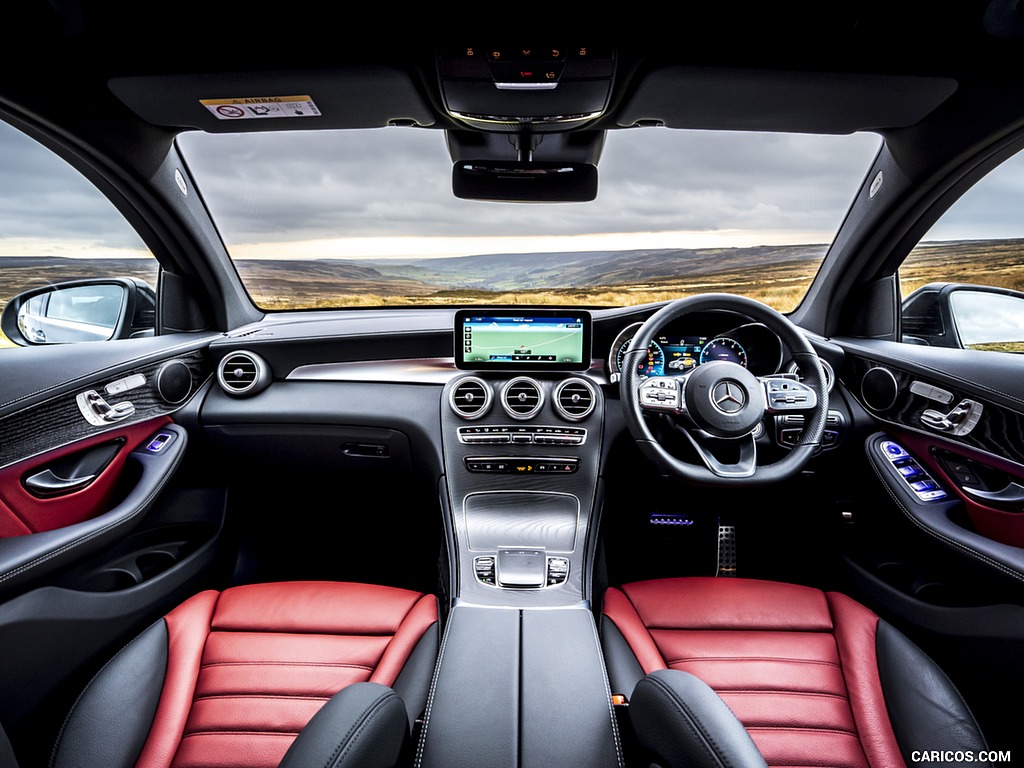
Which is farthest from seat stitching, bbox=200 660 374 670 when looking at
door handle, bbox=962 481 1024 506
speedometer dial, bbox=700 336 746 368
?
door handle, bbox=962 481 1024 506

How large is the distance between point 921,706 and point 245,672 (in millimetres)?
1719

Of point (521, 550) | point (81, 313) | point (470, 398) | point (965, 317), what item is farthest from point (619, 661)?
point (81, 313)

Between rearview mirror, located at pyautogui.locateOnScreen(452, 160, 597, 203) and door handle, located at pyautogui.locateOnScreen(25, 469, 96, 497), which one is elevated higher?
rearview mirror, located at pyautogui.locateOnScreen(452, 160, 597, 203)

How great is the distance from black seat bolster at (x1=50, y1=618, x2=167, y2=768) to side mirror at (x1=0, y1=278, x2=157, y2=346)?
132 cm

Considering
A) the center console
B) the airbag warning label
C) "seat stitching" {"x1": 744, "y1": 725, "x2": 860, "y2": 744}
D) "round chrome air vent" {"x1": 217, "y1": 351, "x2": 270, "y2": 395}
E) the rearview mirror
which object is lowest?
"seat stitching" {"x1": 744, "y1": 725, "x2": 860, "y2": 744}

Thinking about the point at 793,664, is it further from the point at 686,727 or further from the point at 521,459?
the point at 521,459

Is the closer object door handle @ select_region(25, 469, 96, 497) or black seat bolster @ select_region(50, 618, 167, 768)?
black seat bolster @ select_region(50, 618, 167, 768)

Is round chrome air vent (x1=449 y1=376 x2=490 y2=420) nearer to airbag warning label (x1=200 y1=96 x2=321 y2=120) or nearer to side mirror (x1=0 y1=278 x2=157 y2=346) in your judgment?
airbag warning label (x1=200 y1=96 x2=321 y2=120)

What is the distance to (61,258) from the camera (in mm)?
2299

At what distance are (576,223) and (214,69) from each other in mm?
1636

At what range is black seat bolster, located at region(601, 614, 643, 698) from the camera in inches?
59.4

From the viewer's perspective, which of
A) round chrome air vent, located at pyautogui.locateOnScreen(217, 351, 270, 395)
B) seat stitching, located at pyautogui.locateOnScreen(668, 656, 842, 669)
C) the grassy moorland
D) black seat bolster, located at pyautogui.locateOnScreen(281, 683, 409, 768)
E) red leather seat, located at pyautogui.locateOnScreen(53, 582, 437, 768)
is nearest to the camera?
black seat bolster, located at pyautogui.locateOnScreen(281, 683, 409, 768)

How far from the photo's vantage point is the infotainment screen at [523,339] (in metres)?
2.33

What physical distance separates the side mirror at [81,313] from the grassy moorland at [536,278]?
0.09 m
